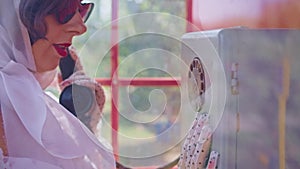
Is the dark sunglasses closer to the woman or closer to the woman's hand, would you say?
the woman

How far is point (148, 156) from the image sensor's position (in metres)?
1.17

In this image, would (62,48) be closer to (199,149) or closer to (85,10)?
(85,10)

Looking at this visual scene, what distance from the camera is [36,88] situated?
3.48 feet

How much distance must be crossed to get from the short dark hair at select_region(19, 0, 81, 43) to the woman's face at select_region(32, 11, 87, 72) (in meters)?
0.01

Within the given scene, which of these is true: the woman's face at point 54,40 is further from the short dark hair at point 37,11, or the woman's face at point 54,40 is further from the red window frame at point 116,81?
the red window frame at point 116,81

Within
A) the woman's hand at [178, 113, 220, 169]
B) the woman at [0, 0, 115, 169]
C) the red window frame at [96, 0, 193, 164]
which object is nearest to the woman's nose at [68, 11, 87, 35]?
the woman at [0, 0, 115, 169]

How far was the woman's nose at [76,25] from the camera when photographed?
3.48ft

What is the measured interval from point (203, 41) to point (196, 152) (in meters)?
0.31

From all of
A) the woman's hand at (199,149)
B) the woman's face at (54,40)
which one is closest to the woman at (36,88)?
the woman's face at (54,40)

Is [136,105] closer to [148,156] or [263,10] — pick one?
[148,156]

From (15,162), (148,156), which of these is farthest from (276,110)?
(15,162)

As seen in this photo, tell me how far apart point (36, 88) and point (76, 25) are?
0.64ft

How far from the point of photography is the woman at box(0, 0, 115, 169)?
99 centimetres

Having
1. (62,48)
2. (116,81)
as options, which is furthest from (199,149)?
(62,48)
